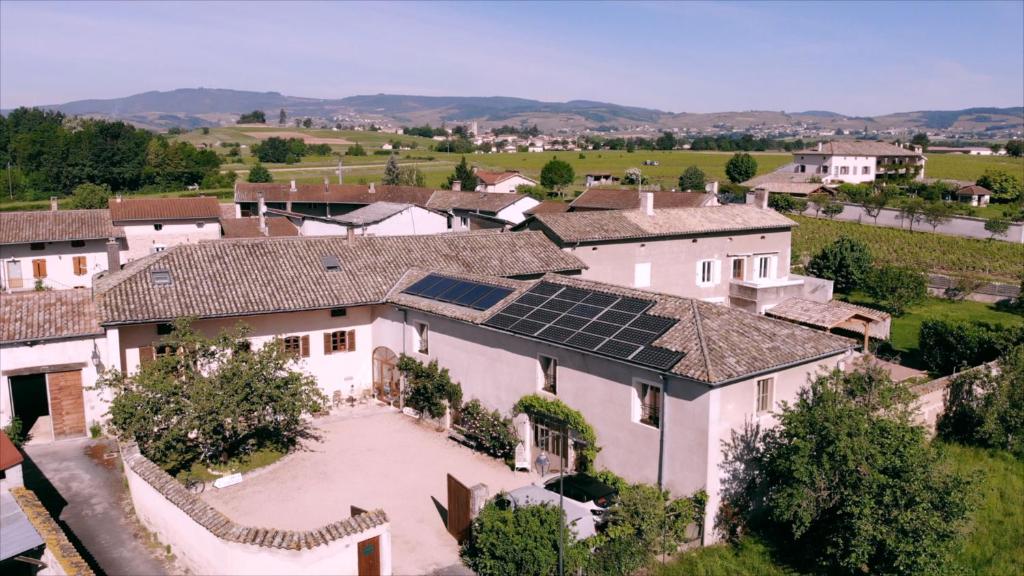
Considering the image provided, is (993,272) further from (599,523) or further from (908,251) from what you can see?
(599,523)

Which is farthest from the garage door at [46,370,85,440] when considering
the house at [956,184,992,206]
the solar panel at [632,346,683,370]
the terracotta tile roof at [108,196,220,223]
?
the house at [956,184,992,206]

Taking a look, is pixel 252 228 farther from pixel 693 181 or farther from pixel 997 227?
pixel 693 181

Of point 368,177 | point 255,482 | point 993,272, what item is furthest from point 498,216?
point 368,177

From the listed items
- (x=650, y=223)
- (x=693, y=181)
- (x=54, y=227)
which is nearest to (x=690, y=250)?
(x=650, y=223)

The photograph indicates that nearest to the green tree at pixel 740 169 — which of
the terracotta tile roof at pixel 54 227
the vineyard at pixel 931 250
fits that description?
the vineyard at pixel 931 250

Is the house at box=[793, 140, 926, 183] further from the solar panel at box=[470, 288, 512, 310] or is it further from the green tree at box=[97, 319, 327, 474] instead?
the green tree at box=[97, 319, 327, 474]

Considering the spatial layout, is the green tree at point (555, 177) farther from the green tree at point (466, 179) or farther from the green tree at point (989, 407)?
the green tree at point (989, 407)
